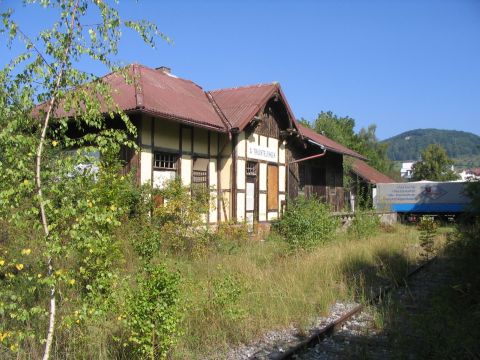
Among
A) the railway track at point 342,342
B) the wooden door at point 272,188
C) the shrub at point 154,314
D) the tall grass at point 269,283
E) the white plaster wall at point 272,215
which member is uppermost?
the wooden door at point 272,188

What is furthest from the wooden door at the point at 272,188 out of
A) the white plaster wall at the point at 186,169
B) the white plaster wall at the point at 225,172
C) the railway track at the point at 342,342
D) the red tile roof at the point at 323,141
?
the railway track at the point at 342,342

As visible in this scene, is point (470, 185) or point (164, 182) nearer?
point (470, 185)

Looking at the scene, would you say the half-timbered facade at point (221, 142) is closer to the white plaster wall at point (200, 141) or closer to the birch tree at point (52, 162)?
the white plaster wall at point (200, 141)

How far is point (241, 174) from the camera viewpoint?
16.1 metres

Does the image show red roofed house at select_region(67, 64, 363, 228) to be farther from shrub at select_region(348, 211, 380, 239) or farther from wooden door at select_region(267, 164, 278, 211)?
shrub at select_region(348, 211, 380, 239)

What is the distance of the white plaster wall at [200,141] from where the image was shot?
1475cm

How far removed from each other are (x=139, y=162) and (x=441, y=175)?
57.8 metres

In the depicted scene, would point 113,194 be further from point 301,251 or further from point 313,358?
point 301,251

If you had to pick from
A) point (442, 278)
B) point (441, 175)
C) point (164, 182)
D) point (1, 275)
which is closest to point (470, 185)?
point (442, 278)

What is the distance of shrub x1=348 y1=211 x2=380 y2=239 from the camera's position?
54.4 ft

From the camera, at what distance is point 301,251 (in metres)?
11.8

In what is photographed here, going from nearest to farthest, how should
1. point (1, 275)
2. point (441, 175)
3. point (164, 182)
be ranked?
1. point (1, 275)
2. point (164, 182)
3. point (441, 175)

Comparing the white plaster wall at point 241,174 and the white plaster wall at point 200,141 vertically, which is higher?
the white plaster wall at point 200,141

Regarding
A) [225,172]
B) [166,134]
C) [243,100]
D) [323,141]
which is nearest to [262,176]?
[225,172]
